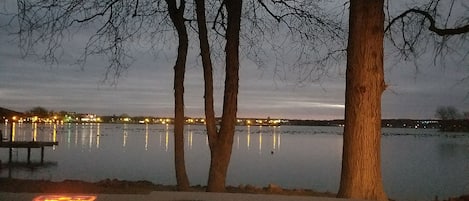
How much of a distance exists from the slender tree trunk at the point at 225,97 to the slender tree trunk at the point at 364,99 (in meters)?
4.27

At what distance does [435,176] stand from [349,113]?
39.6 metres

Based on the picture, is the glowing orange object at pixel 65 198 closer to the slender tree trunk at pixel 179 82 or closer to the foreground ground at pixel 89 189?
the foreground ground at pixel 89 189

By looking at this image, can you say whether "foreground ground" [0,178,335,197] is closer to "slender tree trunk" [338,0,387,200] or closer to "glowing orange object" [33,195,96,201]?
"slender tree trunk" [338,0,387,200]

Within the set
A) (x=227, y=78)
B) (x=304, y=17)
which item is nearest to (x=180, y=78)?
(x=227, y=78)

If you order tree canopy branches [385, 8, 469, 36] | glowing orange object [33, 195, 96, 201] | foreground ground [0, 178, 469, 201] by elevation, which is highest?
tree canopy branches [385, 8, 469, 36]

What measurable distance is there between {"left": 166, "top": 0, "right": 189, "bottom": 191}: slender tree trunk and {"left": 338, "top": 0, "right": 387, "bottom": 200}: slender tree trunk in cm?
641

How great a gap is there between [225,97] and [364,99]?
4.77 meters

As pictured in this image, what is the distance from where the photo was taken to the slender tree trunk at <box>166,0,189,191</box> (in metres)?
14.8

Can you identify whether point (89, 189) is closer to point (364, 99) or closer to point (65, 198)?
point (364, 99)

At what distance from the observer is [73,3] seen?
11805 mm

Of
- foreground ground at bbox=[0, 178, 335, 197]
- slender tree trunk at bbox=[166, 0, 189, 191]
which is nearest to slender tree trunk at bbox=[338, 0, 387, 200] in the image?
foreground ground at bbox=[0, 178, 335, 197]

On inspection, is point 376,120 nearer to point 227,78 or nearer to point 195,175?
point 227,78

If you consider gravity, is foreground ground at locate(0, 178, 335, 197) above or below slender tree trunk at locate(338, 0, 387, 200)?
below

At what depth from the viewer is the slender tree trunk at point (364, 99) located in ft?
29.8
